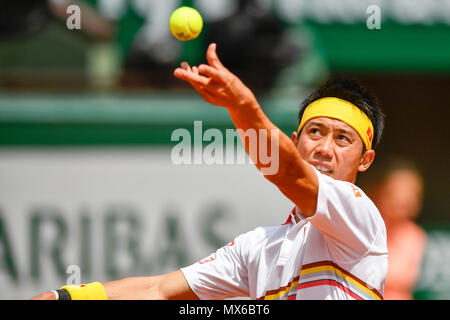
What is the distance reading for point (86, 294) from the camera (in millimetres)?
3430

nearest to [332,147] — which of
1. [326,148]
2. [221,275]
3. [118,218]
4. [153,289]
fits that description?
[326,148]

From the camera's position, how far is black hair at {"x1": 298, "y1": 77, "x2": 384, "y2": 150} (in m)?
3.45

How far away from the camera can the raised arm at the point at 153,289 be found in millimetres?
3510

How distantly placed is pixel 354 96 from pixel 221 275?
115 cm

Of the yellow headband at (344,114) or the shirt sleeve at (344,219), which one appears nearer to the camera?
the shirt sleeve at (344,219)

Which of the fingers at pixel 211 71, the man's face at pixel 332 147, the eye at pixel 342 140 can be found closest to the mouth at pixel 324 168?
the man's face at pixel 332 147

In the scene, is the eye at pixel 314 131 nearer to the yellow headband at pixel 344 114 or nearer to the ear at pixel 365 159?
the yellow headband at pixel 344 114

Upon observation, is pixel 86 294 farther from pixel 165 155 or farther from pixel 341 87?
pixel 165 155

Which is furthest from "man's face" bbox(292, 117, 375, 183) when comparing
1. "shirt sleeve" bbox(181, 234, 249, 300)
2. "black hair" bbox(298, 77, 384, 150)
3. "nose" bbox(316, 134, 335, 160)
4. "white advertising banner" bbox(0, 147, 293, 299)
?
"white advertising banner" bbox(0, 147, 293, 299)

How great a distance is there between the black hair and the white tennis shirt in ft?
1.94

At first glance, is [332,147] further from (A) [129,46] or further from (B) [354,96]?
(A) [129,46]

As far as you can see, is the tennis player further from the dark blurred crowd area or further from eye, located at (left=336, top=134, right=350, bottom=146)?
the dark blurred crowd area

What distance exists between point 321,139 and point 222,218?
→ 3.67m

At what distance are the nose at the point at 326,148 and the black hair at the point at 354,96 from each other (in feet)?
0.99
